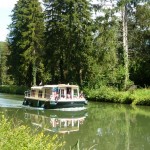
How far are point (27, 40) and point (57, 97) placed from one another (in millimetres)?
26731

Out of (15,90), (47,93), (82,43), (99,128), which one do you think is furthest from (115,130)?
(15,90)

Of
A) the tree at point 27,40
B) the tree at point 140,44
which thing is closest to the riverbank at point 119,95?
the tree at point 140,44

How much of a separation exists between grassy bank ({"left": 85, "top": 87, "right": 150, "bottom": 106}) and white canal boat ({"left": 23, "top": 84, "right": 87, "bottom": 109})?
194 inches

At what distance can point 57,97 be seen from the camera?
99.7 feet

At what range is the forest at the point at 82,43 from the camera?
39719 millimetres

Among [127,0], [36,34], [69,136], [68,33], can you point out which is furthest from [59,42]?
[69,136]

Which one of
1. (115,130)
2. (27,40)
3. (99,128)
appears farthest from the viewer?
(27,40)

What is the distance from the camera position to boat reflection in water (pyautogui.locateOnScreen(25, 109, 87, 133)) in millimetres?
19952

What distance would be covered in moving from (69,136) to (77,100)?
13013 mm

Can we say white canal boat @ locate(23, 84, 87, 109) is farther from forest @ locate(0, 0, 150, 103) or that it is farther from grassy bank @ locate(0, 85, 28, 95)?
grassy bank @ locate(0, 85, 28, 95)

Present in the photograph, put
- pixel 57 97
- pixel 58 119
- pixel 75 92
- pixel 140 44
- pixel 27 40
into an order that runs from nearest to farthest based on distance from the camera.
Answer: pixel 58 119 → pixel 57 97 → pixel 75 92 → pixel 140 44 → pixel 27 40

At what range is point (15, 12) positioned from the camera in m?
59.5

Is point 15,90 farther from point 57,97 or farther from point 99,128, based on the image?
point 99,128

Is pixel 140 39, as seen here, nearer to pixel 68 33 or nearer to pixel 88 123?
pixel 68 33
